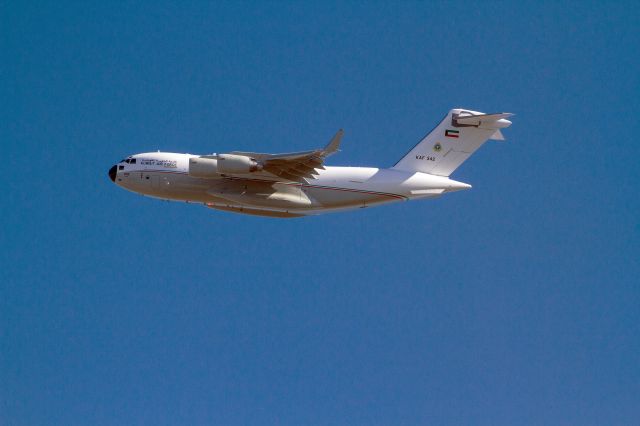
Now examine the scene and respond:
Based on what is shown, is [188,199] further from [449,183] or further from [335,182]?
[449,183]

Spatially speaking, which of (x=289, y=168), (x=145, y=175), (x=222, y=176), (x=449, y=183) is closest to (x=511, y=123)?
(x=449, y=183)

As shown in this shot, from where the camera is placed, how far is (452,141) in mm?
20844

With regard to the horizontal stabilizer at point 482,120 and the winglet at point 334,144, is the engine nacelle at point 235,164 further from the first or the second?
the horizontal stabilizer at point 482,120

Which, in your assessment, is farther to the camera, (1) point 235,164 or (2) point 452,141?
(2) point 452,141

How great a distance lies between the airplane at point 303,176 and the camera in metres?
19.2

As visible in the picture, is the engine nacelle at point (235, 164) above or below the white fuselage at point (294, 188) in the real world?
above

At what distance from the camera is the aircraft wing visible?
1859 cm

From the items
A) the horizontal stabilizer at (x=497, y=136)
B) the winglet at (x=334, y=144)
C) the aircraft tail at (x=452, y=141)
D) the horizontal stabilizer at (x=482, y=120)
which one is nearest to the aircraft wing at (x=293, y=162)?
the winglet at (x=334, y=144)

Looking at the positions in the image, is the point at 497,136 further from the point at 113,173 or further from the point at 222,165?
the point at 113,173

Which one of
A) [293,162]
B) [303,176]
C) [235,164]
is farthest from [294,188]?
[235,164]

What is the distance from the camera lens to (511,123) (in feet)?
67.4

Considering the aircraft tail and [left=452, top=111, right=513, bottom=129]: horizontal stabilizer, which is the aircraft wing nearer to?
the aircraft tail

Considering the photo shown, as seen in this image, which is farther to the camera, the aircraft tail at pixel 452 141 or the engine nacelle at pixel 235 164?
the aircraft tail at pixel 452 141

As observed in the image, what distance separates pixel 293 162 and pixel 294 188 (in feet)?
2.99
